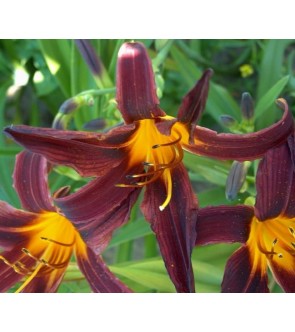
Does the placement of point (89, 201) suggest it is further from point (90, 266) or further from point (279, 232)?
point (279, 232)

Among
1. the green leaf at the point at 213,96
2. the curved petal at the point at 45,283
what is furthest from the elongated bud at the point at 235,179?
the green leaf at the point at 213,96

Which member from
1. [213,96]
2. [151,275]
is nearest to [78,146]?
[151,275]

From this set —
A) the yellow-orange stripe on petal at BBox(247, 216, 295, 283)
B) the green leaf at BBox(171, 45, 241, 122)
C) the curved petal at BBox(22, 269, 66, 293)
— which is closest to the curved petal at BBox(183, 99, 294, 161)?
the yellow-orange stripe on petal at BBox(247, 216, 295, 283)

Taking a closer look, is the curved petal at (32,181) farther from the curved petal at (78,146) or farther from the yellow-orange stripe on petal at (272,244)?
the yellow-orange stripe on petal at (272,244)

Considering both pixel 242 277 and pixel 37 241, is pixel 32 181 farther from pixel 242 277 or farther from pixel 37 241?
pixel 242 277

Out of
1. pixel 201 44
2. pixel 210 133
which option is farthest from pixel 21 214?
pixel 201 44
